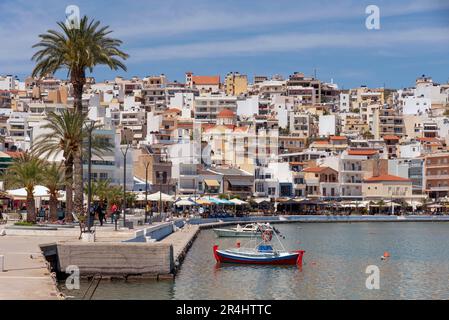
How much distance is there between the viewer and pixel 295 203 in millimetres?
139750

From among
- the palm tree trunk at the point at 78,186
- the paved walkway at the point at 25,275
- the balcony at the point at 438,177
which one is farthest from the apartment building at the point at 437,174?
the paved walkway at the point at 25,275

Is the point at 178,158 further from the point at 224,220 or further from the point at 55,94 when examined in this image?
the point at 55,94

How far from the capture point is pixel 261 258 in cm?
5009

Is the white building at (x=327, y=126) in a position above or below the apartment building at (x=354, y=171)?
above

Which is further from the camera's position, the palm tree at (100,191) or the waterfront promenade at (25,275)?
the palm tree at (100,191)

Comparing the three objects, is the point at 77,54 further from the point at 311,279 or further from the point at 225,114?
the point at 225,114

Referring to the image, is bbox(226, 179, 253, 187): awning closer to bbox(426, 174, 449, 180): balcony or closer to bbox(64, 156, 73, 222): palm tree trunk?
bbox(426, 174, 449, 180): balcony

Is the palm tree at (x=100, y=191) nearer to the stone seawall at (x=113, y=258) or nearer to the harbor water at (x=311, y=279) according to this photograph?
the harbor water at (x=311, y=279)

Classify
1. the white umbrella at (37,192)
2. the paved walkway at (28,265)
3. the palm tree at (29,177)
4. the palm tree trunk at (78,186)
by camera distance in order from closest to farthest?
the paved walkway at (28,265) → the palm tree at (29,177) → the palm tree trunk at (78,186) → the white umbrella at (37,192)

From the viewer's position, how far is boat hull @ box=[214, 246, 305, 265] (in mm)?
50000

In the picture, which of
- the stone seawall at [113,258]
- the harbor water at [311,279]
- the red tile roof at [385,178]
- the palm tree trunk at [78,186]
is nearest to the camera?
the harbor water at [311,279]

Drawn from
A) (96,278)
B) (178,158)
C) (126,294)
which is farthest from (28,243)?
(178,158)

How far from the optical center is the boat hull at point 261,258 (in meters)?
50.0

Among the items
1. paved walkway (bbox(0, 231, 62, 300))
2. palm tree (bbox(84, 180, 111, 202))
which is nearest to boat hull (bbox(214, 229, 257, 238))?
palm tree (bbox(84, 180, 111, 202))
